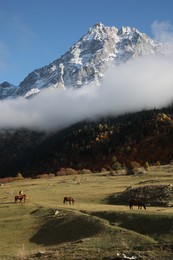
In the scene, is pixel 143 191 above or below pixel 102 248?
above

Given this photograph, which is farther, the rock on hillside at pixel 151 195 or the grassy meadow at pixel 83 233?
the rock on hillside at pixel 151 195

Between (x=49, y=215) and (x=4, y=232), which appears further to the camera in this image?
(x=49, y=215)

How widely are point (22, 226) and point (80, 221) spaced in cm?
877

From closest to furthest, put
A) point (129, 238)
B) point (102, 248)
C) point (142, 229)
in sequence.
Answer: point (102, 248) < point (129, 238) < point (142, 229)

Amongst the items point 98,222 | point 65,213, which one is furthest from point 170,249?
point 65,213

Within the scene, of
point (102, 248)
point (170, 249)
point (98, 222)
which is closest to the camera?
point (170, 249)

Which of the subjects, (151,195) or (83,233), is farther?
(151,195)

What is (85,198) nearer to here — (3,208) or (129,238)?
(3,208)

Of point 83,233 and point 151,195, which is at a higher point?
point 151,195

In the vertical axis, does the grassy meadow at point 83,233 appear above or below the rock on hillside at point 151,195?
below

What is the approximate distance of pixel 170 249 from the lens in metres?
29.6

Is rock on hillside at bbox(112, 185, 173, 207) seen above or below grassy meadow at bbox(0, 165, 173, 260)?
above

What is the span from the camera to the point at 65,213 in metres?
53.0

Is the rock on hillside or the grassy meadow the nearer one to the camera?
the grassy meadow
